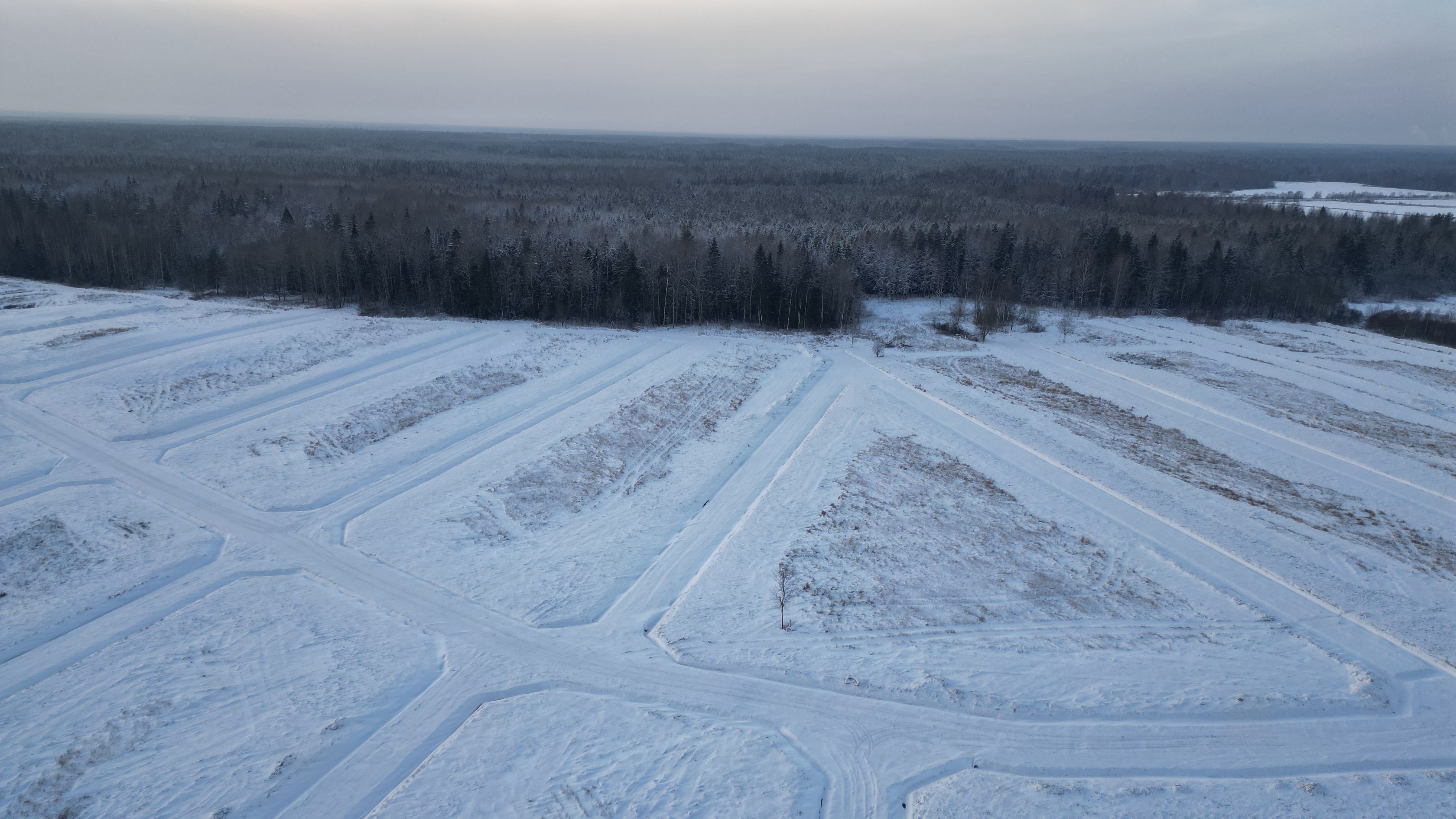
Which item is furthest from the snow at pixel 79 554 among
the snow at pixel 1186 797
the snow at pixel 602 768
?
the snow at pixel 1186 797

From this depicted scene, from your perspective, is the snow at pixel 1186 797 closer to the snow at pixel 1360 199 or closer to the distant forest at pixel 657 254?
the distant forest at pixel 657 254

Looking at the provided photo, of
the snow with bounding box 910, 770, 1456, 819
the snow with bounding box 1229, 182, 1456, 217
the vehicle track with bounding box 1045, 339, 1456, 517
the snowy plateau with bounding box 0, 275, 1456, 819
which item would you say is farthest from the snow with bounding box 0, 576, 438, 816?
the snow with bounding box 1229, 182, 1456, 217

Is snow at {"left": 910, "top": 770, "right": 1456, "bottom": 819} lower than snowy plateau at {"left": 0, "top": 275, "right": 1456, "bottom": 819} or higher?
lower

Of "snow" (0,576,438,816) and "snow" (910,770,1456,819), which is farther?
"snow" (910,770,1456,819)

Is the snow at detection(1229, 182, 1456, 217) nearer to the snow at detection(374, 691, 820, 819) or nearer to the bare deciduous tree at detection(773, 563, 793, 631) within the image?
the bare deciduous tree at detection(773, 563, 793, 631)

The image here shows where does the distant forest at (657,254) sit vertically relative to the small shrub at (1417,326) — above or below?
above

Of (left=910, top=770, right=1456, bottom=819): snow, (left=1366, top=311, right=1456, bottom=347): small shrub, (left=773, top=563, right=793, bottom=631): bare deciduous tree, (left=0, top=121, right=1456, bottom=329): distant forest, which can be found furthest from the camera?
(left=0, top=121, right=1456, bottom=329): distant forest

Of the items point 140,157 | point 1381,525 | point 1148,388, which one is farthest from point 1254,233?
point 140,157

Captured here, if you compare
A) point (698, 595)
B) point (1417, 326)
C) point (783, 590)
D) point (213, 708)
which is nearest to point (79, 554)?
point (213, 708)
